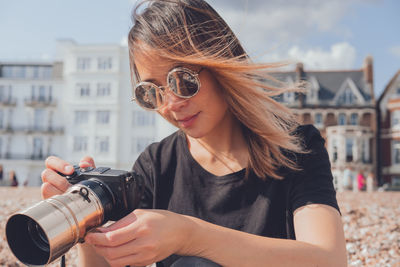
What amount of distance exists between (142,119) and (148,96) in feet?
85.5

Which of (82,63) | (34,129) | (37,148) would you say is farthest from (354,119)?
(34,129)

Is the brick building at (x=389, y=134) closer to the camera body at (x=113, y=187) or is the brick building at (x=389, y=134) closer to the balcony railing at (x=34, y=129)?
the balcony railing at (x=34, y=129)

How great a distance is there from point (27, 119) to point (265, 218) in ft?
105

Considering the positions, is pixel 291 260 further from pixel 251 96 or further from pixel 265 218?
pixel 251 96

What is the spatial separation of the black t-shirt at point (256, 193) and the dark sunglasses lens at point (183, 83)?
1.13ft

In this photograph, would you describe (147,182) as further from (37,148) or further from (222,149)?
(37,148)

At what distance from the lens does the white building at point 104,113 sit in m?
27.2

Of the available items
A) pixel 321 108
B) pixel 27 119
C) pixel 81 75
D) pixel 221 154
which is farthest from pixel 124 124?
pixel 221 154

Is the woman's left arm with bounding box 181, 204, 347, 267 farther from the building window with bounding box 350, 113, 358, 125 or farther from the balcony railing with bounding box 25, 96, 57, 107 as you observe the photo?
the balcony railing with bounding box 25, 96, 57, 107

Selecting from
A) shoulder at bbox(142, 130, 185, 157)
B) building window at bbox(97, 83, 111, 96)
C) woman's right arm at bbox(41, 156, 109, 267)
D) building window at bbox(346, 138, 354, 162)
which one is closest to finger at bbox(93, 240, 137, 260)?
woman's right arm at bbox(41, 156, 109, 267)

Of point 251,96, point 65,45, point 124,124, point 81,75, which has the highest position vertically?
point 65,45

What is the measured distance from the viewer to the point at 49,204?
0.97 metres

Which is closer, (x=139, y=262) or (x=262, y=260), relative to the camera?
(x=139, y=262)

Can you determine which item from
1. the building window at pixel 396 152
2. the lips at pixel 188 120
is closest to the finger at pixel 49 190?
the lips at pixel 188 120
